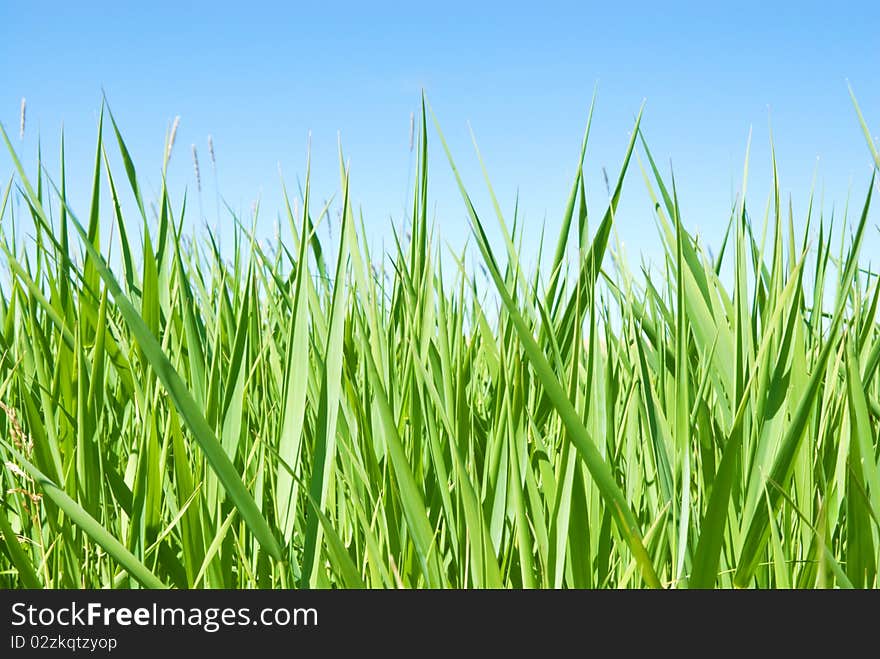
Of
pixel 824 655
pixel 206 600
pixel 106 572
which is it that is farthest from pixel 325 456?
pixel 824 655

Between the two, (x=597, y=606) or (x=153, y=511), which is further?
(x=153, y=511)

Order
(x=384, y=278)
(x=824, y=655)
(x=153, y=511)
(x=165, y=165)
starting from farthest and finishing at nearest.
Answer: (x=384, y=278), (x=165, y=165), (x=153, y=511), (x=824, y=655)

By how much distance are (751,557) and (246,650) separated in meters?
0.40

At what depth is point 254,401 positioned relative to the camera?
2.71 ft

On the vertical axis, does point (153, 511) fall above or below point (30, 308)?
below

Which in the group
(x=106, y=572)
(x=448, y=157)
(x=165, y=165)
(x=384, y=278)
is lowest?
(x=106, y=572)

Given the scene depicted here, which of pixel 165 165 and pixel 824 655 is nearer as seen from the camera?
pixel 824 655

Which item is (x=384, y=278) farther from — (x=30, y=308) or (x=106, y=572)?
(x=106, y=572)

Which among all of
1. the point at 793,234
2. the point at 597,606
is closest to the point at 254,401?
the point at 597,606

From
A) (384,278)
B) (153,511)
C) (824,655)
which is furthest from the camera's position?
(384,278)

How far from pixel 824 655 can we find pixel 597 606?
0.17 metres

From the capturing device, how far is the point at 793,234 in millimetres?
675

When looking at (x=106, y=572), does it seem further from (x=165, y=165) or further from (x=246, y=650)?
(x=165, y=165)

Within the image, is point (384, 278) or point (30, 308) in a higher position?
point (384, 278)
